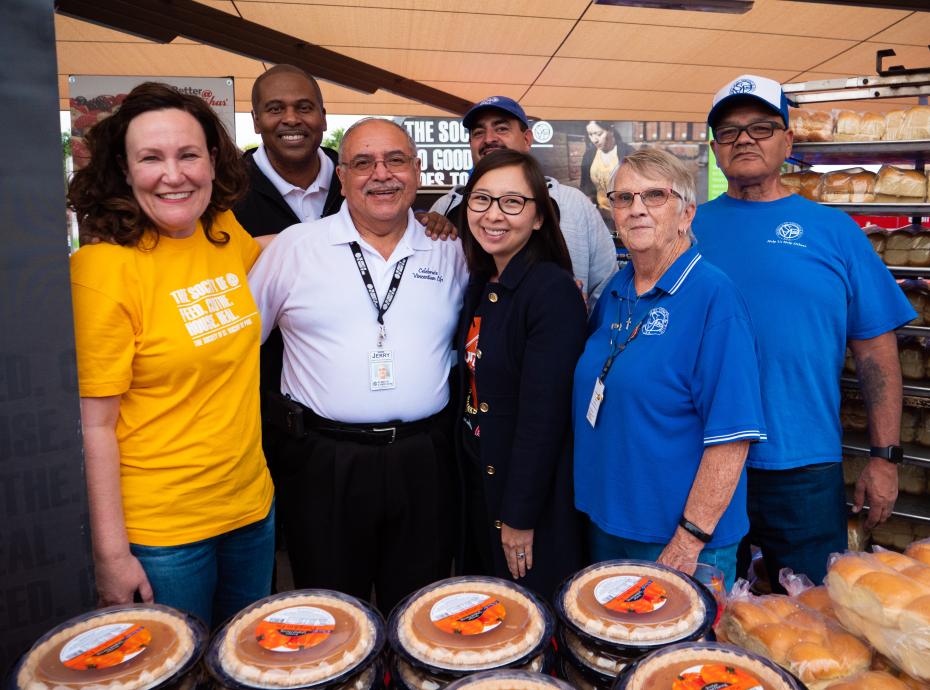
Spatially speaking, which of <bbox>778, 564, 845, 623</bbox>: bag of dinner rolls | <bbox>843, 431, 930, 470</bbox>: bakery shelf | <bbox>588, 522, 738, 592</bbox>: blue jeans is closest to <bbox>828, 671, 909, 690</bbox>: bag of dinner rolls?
<bbox>778, 564, 845, 623</bbox>: bag of dinner rolls

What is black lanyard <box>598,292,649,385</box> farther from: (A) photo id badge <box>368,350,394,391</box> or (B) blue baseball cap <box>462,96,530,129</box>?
(B) blue baseball cap <box>462,96,530,129</box>

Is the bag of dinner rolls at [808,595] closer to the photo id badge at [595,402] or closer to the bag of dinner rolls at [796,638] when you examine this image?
the bag of dinner rolls at [796,638]

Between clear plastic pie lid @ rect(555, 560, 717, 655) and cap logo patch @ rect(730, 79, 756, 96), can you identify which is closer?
clear plastic pie lid @ rect(555, 560, 717, 655)

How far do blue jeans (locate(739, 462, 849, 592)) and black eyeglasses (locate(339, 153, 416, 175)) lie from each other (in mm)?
1576

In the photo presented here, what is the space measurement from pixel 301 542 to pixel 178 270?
1.12 meters

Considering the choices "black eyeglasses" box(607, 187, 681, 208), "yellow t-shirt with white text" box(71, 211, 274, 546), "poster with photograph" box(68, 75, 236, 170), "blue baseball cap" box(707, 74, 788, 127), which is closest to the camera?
"yellow t-shirt with white text" box(71, 211, 274, 546)

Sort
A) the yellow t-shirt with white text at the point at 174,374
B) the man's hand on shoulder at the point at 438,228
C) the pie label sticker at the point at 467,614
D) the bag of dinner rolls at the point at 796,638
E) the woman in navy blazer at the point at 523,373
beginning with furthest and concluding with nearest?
the man's hand on shoulder at the point at 438,228 → the woman in navy blazer at the point at 523,373 → the yellow t-shirt with white text at the point at 174,374 → the bag of dinner rolls at the point at 796,638 → the pie label sticker at the point at 467,614

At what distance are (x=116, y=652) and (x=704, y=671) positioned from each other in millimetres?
831

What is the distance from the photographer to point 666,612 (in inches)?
41.8

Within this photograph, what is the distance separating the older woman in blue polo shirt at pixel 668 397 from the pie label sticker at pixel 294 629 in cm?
101

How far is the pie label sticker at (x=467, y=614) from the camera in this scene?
101 centimetres

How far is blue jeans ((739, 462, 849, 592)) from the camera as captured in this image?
7.39ft

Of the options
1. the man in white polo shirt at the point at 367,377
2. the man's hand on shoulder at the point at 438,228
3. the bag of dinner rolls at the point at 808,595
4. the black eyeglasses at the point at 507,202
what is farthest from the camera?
the man's hand on shoulder at the point at 438,228

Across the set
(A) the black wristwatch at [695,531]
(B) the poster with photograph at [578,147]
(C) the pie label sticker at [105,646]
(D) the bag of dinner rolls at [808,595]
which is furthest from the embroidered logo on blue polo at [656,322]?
(B) the poster with photograph at [578,147]
